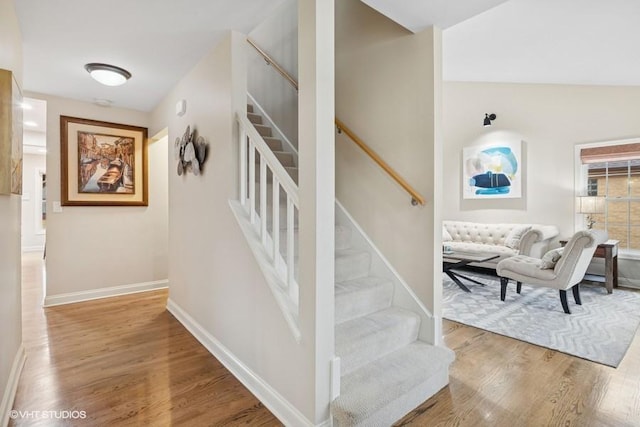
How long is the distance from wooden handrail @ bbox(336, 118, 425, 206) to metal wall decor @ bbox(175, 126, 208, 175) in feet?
3.89

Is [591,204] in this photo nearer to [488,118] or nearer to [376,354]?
[488,118]

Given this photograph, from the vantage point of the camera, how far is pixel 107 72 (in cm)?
277

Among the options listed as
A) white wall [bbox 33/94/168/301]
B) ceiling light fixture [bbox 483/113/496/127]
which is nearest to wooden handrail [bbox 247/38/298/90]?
white wall [bbox 33/94/168/301]

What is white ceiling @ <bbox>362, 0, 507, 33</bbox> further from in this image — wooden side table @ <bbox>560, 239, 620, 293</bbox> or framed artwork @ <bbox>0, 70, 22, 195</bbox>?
wooden side table @ <bbox>560, 239, 620, 293</bbox>

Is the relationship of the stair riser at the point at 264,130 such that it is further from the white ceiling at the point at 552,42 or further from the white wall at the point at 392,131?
the white ceiling at the point at 552,42

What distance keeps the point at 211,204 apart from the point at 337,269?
3.69 ft

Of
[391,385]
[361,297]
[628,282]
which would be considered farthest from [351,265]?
[628,282]

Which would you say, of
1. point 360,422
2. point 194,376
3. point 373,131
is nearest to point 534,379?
point 360,422

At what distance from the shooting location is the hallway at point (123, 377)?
1.73 m

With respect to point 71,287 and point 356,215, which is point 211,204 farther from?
point 71,287

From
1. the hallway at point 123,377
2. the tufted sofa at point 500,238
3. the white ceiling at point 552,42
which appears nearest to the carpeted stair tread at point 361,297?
the hallway at point 123,377

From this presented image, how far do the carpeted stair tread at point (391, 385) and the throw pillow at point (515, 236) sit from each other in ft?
11.3

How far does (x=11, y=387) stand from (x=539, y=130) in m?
6.54

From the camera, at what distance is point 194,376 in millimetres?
2133
